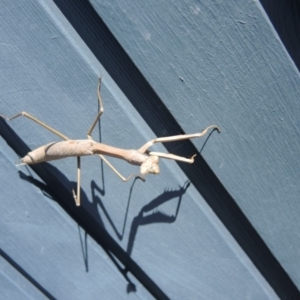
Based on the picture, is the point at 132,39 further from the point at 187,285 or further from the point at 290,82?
the point at 187,285

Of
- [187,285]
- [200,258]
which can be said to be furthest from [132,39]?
[187,285]

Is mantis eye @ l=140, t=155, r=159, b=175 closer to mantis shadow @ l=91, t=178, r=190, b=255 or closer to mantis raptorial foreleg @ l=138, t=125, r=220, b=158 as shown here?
mantis raptorial foreleg @ l=138, t=125, r=220, b=158

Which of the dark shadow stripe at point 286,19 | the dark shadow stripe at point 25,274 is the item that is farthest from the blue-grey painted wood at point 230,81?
the dark shadow stripe at point 25,274

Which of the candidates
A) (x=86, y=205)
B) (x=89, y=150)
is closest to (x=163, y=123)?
(x=89, y=150)

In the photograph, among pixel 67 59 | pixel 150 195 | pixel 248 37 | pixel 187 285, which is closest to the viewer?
pixel 248 37

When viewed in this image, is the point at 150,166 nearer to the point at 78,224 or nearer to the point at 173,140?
the point at 173,140

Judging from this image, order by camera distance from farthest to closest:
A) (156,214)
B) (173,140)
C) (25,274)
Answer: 1. (25,274)
2. (156,214)
3. (173,140)

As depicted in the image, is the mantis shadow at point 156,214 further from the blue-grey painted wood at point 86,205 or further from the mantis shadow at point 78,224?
the mantis shadow at point 78,224

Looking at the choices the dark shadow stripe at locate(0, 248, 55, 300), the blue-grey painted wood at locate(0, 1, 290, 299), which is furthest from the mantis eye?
the dark shadow stripe at locate(0, 248, 55, 300)
